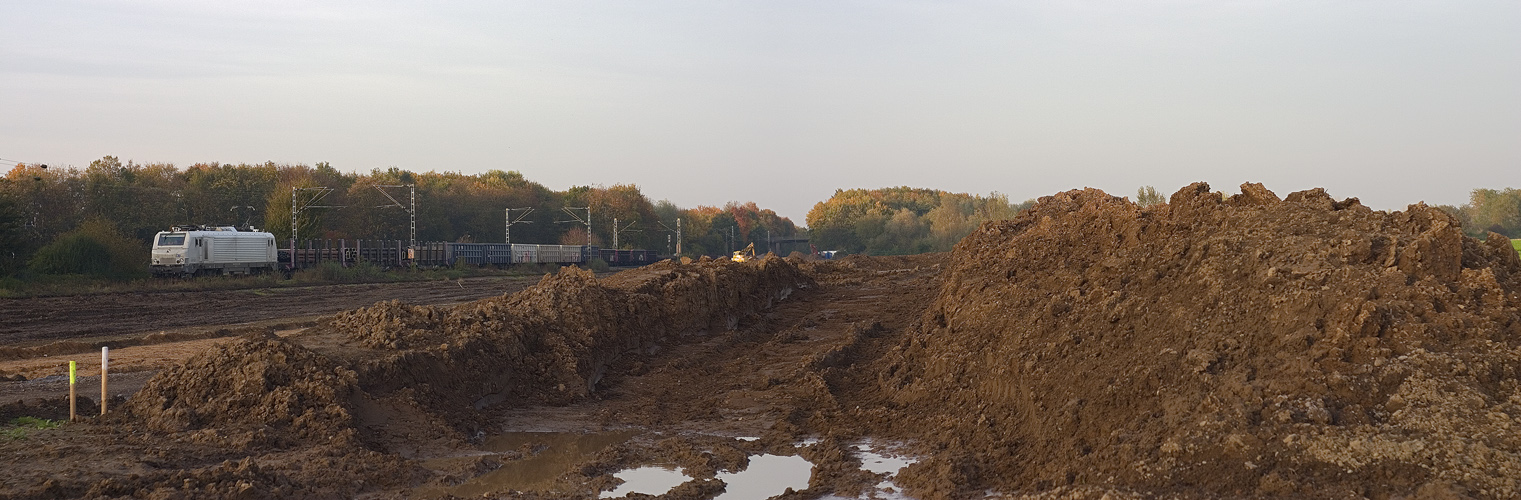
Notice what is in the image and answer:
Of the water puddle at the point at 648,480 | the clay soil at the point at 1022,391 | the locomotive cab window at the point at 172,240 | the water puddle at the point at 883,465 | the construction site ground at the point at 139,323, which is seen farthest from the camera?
the locomotive cab window at the point at 172,240

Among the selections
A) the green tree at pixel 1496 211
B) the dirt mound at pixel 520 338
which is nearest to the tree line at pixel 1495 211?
the green tree at pixel 1496 211

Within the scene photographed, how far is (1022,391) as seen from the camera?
33.4 feet

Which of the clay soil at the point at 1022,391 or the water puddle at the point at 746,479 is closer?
the clay soil at the point at 1022,391

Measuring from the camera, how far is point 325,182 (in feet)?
251

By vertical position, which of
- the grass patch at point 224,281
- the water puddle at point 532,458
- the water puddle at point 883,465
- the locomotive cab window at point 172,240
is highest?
the locomotive cab window at point 172,240

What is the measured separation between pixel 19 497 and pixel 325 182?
74.6 m

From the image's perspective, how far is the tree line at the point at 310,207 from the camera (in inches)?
1972

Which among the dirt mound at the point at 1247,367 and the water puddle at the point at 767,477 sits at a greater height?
the dirt mound at the point at 1247,367

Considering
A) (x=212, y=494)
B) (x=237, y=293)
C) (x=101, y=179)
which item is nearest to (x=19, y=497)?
(x=212, y=494)

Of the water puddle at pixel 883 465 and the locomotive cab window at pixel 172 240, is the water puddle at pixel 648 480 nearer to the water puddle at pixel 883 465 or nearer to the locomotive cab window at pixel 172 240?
the water puddle at pixel 883 465

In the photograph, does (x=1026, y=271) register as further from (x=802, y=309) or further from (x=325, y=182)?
(x=325, y=182)

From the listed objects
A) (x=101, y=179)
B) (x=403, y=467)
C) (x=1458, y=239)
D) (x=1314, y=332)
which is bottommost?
(x=403, y=467)

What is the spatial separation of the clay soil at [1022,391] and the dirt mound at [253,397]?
27 mm

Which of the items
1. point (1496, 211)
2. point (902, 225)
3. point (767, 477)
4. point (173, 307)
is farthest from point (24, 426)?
point (902, 225)
